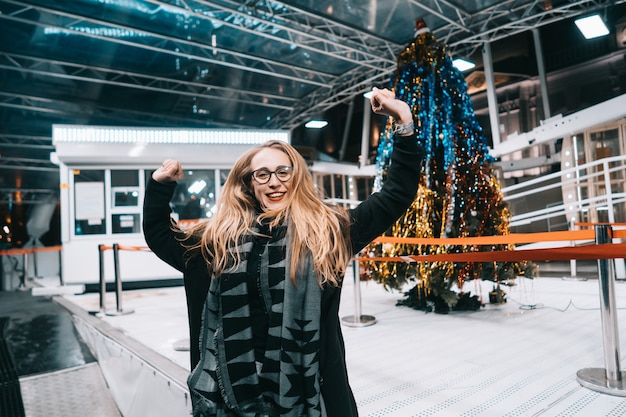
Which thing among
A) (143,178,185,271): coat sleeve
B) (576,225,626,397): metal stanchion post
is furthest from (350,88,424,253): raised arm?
(576,225,626,397): metal stanchion post

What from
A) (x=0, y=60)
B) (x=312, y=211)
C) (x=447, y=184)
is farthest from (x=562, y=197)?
(x=0, y=60)

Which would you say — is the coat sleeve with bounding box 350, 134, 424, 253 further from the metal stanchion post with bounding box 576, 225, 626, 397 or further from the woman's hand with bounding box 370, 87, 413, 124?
the metal stanchion post with bounding box 576, 225, 626, 397

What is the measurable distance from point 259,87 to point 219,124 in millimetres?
3108

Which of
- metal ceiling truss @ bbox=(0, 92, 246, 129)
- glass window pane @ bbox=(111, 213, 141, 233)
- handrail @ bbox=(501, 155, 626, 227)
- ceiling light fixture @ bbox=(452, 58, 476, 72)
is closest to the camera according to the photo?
handrail @ bbox=(501, 155, 626, 227)

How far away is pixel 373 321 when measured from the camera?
3840mm

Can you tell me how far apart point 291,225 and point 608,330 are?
5.95 ft

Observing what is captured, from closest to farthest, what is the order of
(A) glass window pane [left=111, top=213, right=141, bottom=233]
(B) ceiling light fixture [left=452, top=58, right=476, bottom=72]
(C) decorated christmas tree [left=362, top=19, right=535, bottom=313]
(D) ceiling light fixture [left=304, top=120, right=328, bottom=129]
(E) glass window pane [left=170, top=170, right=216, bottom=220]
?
(C) decorated christmas tree [left=362, top=19, right=535, bottom=313], (A) glass window pane [left=111, top=213, right=141, bottom=233], (E) glass window pane [left=170, top=170, right=216, bottom=220], (B) ceiling light fixture [left=452, top=58, right=476, bottom=72], (D) ceiling light fixture [left=304, top=120, right=328, bottom=129]

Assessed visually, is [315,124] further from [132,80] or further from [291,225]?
[291,225]

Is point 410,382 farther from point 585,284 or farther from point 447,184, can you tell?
point 585,284

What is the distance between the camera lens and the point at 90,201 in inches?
325

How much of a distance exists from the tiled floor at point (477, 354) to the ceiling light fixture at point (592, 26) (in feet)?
19.6

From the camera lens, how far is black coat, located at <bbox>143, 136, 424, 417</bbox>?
4.23 feet

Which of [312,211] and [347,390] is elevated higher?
[312,211]

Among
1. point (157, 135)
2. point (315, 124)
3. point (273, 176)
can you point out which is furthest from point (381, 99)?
point (315, 124)
